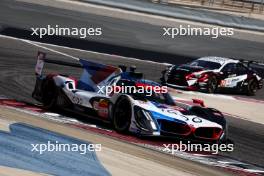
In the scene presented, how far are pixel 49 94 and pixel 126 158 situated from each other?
4.84 metres

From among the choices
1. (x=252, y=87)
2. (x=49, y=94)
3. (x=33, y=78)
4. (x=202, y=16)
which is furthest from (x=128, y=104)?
(x=202, y=16)

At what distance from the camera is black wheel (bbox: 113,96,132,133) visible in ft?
39.2

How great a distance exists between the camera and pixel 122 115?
39.7 ft

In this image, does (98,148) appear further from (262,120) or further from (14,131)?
(262,120)

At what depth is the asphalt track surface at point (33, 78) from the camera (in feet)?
42.1

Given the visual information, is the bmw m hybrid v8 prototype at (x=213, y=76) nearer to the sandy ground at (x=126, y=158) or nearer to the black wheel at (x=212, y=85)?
the black wheel at (x=212, y=85)

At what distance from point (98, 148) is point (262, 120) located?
26.6 ft

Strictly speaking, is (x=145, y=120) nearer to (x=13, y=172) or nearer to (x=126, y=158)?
(x=126, y=158)

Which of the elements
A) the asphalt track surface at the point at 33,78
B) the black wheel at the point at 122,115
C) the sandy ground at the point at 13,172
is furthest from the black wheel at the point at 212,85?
the sandy ground at the point at 13,172

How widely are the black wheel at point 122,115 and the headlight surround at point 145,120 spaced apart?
21cm

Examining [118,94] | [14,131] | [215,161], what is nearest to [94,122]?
[118,94]

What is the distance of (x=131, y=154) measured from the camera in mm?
9883

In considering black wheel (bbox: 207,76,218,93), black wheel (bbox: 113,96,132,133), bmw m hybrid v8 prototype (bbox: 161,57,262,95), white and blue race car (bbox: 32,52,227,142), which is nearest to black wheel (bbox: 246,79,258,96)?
bmw m hybrid v8 prototype (bbox: 161,57,262,95)

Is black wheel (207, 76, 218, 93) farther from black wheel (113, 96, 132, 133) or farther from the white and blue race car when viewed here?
black wheel (113, 96, 132, 133)
